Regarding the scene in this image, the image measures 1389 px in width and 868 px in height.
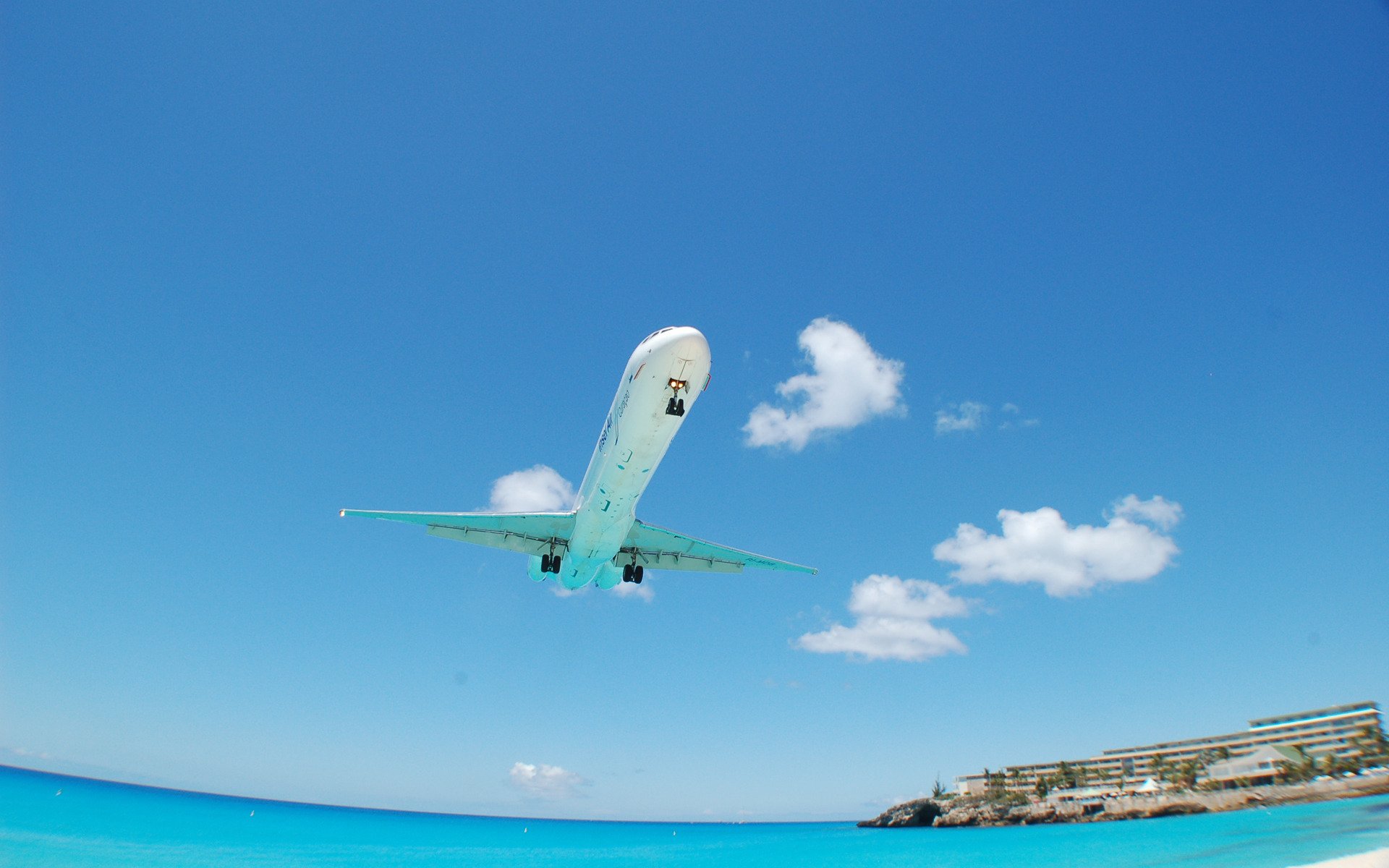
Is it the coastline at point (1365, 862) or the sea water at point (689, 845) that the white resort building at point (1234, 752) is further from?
the coastline at point (1365, 862)

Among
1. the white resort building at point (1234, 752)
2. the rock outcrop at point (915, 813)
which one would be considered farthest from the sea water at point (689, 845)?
the white resort building at point (1234, 752)

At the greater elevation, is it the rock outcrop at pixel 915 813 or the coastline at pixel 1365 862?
the coastline at pixel 1365 862

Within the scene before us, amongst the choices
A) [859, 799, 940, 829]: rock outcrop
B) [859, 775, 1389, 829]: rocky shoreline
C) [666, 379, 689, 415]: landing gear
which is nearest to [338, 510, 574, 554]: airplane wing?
[666, 379, 689, 415]: landing gear

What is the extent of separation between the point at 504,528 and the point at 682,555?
10699mm

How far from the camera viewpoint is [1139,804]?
110250mm

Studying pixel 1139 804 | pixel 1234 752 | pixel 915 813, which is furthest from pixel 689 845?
pixel 1234 752

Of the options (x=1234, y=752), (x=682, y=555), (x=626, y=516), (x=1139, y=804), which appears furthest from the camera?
(x=1234, y=752)

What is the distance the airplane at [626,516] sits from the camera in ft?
73.3

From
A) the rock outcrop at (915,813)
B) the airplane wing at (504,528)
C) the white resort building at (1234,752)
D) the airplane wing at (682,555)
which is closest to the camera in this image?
the airplane wing at (504,528)

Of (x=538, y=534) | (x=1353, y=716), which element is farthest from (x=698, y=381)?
(x=1353, y=716)

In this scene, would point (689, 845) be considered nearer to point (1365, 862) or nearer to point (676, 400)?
point (1365, 862)

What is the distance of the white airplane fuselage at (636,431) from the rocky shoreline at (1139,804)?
12761 centimetres

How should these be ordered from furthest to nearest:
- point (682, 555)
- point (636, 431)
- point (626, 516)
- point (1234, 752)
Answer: point (1234, 752), point (682, 555), point (626, 516), point (636, 431)

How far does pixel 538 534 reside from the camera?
35281 millimetres
